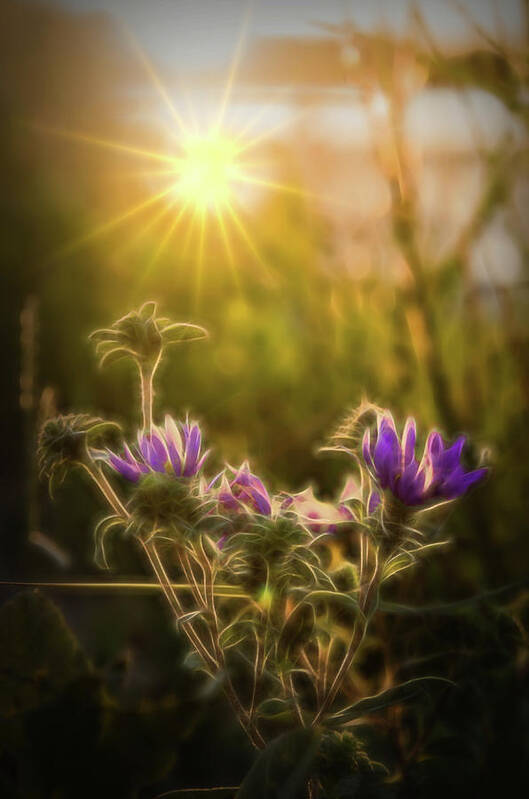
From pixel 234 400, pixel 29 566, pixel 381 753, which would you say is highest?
pixel 234 400

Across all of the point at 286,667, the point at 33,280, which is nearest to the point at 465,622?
the point at 286,667

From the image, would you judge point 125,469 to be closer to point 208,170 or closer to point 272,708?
point 272,708

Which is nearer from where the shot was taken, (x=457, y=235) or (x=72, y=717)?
(x=72, y=717)

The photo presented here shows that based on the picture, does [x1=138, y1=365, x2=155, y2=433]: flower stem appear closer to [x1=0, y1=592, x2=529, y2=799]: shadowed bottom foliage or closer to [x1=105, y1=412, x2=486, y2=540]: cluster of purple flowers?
[x1=105, y1=412, x2=486, y2=540]: cluster of purple flowers

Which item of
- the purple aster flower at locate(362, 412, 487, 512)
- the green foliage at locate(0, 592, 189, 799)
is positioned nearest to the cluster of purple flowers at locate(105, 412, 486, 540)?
the purple aster flower at locate(362, 412, 487, 512)

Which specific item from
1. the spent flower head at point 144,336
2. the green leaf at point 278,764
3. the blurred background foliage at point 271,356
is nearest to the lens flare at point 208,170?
the blurred background foliage at point 271,356

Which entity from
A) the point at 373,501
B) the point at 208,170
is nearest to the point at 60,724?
the point at 373,501

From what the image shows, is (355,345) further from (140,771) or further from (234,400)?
(140,771)

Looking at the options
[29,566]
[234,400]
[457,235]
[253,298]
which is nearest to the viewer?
[29,566]
